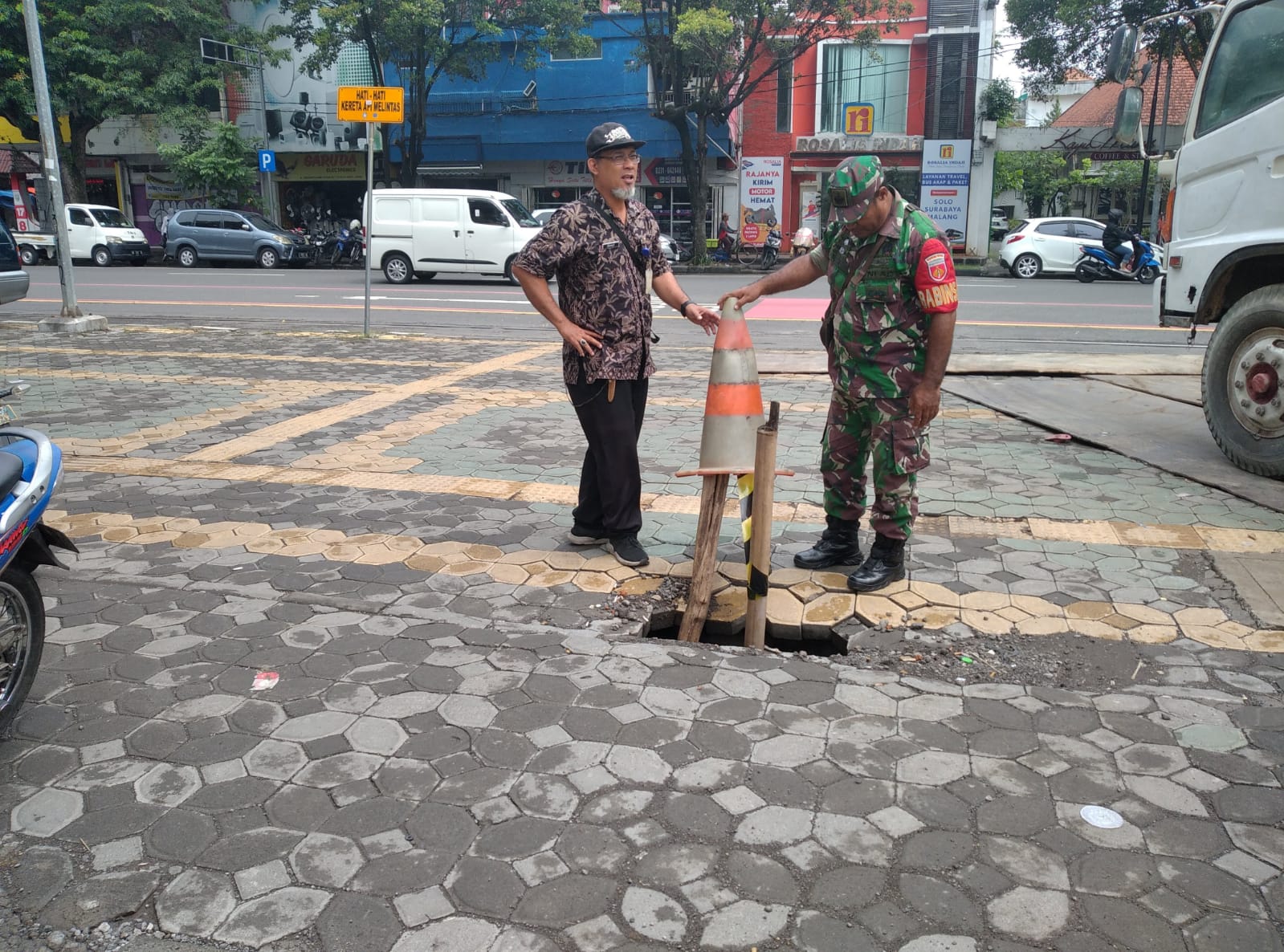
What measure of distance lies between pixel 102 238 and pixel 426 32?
10.2m

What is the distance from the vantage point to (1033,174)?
3189cm

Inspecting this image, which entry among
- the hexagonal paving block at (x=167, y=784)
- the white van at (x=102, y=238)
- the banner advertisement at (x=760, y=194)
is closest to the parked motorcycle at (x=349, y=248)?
the white van at (x=102, y=238)

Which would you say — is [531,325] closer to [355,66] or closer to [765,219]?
[765,219]

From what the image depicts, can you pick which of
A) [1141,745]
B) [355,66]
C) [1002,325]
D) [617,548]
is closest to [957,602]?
[1141,745]

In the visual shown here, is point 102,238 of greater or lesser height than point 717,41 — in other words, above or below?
below

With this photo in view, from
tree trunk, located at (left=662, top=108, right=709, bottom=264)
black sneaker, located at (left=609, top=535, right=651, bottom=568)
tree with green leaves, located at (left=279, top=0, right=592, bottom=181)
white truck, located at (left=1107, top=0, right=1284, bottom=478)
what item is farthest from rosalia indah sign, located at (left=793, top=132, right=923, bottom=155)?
black sneaker, located at (left=609, top=535, right=651, bottom=568)

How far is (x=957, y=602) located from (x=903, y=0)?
27.9m

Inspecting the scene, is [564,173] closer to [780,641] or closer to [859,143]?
[859,143]

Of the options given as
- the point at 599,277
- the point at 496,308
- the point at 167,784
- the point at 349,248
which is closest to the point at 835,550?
the point at 599,277

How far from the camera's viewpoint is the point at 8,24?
25.3 metres

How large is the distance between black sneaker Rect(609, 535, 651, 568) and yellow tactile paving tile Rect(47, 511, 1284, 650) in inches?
1.6

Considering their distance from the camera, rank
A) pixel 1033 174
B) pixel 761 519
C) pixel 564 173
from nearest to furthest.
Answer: pixel 761 519 < pixel 564 173 < pixel 1033 174

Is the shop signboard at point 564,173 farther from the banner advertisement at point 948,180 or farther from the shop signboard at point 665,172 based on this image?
the banner advertisement at point 948,180

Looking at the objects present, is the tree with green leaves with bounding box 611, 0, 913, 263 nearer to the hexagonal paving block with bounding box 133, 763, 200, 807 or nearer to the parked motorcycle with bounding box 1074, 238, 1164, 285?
the parked motorcycle with bounding box 1074, 238, 1164, 285
